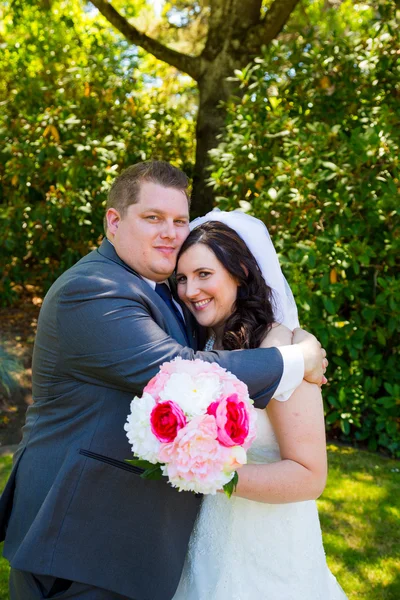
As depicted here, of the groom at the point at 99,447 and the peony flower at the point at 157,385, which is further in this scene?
the groom at the point at 99,447

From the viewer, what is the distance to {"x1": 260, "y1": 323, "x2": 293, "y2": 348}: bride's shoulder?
2.47 meters

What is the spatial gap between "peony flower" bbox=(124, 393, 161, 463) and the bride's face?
849mm

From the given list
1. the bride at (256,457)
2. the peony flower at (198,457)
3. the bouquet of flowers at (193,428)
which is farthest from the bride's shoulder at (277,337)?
the peony flower at (198,457)

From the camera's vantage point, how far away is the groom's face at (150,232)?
2527mm

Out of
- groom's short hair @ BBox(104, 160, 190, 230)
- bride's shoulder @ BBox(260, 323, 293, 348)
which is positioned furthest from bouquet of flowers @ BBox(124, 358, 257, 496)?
groom's short hair @ BBox(104, 160, 190, 230)

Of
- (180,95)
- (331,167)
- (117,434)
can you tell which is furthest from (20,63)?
(117,434)

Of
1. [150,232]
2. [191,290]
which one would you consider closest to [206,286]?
[191,290]

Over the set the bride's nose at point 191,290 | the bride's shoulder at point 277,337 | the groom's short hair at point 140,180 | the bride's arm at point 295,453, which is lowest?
the bride's arm at point 295,453

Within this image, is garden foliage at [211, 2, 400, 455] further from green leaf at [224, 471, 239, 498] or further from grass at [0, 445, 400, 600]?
green leaf at [224, 471, 239, 498]

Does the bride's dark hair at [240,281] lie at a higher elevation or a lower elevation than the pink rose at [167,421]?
higher

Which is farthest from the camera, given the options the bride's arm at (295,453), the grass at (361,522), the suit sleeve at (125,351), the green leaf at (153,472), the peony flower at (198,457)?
the grass at (361,522)

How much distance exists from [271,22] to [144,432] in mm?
5998

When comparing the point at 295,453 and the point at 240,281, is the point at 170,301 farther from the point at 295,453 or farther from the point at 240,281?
the point at 295,453

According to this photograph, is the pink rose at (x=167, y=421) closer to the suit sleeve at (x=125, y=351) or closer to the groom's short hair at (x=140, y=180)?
the suit sleeve at (x=125, y=351)
